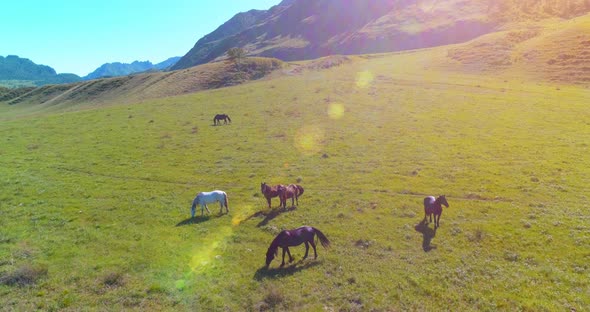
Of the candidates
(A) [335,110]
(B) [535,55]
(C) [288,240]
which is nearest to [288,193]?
(C) [288,240]

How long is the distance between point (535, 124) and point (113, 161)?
52.0m

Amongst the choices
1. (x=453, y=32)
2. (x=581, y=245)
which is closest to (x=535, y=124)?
(x=581, y=245)

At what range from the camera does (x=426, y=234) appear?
1980 cm

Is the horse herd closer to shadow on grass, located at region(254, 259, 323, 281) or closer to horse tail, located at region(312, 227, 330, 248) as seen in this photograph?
horse tail, located at region(312, 227, 330, 248)

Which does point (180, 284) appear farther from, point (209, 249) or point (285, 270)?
point (285, 270)

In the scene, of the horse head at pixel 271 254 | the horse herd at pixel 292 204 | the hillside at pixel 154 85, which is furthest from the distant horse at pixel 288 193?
the hillside at pixel 154 85

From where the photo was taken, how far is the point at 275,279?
52.5ft

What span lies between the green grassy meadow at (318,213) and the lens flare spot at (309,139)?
26cm

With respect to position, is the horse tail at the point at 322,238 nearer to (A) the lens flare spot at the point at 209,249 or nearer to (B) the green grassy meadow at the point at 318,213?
(B) the green grassy meadow at the point at 318,213

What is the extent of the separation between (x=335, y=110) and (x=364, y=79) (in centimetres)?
2972

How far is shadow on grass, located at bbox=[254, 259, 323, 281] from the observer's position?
16.3m

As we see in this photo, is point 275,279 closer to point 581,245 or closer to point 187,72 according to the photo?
point 581,245

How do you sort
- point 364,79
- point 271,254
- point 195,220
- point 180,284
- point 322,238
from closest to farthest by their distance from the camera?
1. point 180,284
2. point 271,254
3. point 322,238
4. point 195,220
5. point 364,79

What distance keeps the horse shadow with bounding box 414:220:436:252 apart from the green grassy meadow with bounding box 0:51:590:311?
116 millimetres
